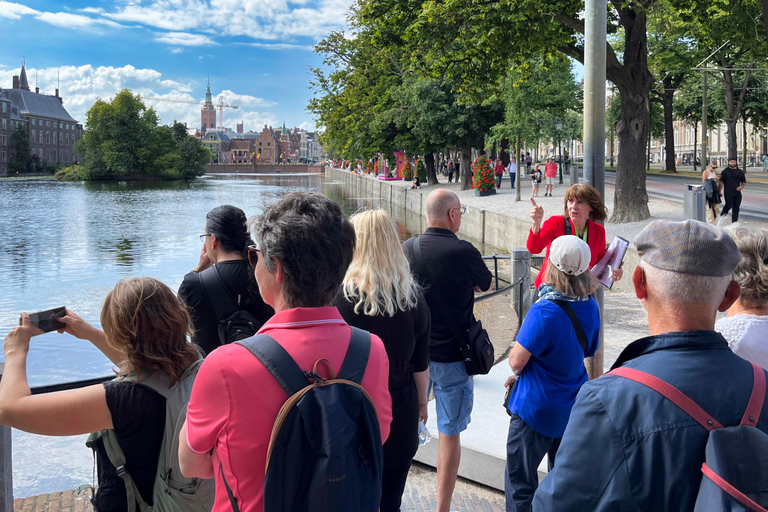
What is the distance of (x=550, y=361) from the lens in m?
3.18

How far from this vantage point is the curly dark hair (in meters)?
1.90

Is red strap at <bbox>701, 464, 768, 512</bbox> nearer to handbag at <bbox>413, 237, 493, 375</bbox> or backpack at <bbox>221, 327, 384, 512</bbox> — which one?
backpack at <bbox>221, 327, 384, 512</bbox>

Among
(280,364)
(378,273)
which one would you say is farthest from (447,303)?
(280,364)

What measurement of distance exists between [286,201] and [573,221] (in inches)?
141

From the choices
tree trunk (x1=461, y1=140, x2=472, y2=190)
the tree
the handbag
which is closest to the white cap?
the handbag

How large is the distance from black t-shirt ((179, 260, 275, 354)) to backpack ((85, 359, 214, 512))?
50.2 inches

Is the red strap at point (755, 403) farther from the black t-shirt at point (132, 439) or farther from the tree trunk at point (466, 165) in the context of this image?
the tree trunk at point (466, 165)

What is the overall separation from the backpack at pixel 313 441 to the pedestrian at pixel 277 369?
0.03m

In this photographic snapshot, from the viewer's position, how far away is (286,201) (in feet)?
6.52

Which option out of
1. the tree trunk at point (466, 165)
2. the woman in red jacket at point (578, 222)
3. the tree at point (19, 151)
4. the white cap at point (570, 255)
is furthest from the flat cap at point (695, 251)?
the tree at point (19, 151)

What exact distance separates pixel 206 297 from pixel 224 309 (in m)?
0.11

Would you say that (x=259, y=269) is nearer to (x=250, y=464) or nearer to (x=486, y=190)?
(x=250, y=464)

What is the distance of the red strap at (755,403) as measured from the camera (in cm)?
147

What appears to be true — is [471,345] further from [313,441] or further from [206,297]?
[313,441]
